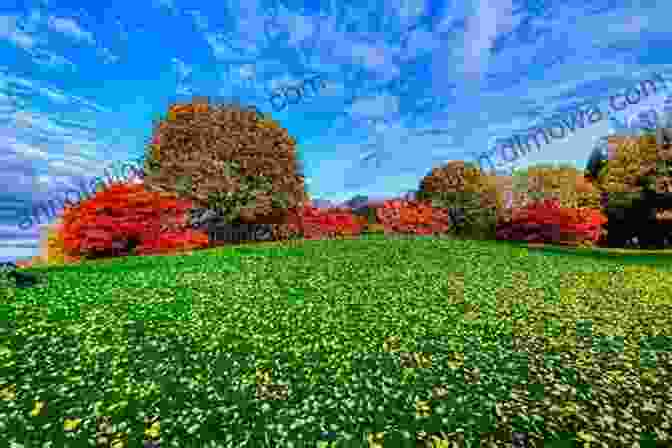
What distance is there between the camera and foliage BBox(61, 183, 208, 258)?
27.2 m

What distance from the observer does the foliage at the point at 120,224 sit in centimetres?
2723

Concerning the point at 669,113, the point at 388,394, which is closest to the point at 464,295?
the point at 388,394

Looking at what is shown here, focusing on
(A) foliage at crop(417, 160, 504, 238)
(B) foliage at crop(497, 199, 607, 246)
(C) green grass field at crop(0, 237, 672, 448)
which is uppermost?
(A) foliage at crop(417, 160, 504, 238)

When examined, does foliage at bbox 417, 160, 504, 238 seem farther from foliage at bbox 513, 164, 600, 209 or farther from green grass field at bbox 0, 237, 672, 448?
green grass field at bbox 0, 237, 672, 448

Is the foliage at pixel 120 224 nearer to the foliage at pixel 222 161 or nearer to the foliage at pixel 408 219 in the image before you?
the foliage at pixel 222 161

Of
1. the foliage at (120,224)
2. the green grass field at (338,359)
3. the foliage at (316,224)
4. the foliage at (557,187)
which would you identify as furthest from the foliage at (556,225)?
the foliage at (120,224)

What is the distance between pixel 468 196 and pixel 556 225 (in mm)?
16942

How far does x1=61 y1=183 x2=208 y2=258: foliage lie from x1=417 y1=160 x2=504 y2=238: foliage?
40.6 m

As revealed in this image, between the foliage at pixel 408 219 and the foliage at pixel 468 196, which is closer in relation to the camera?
the foliage at pixel 408 219

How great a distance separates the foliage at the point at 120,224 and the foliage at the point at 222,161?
168 inches

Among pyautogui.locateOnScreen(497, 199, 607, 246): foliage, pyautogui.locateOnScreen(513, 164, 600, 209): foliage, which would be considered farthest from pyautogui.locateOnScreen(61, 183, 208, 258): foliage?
pyautogui.locateOnScreen(513, 164, 600, 209): foliage

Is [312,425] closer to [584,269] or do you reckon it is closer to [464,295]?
[464,295]

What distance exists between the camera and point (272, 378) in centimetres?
806

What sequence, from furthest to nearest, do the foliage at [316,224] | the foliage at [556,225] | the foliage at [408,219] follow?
the foliage at [408,219], the foliage at [316,224], the foliage at [556,225]
